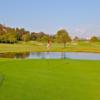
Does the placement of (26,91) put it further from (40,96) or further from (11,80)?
(11,80)

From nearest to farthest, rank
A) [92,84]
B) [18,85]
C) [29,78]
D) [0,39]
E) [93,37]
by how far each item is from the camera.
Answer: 1. [18,85]
2. [92,84]
3. [29,78]
4. [0,39]
5. [93,37]

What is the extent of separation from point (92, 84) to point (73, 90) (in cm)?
187

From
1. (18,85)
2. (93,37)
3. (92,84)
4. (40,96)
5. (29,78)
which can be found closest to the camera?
(40,96)

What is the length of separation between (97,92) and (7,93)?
3.21 meters

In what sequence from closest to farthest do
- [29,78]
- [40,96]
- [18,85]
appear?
[40,96] < [18,85] < [29,78]

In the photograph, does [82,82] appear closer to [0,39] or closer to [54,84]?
[54,84]

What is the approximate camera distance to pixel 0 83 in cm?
1220

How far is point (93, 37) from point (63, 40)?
45.1 m

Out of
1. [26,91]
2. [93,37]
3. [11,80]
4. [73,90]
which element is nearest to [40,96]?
[26,91]

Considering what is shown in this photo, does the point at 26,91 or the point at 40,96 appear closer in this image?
the point at 40,96

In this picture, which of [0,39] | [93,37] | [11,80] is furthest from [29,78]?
[93,37]

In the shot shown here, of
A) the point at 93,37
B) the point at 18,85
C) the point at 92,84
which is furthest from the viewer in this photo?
the point at 93,37

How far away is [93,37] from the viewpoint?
5423 inches

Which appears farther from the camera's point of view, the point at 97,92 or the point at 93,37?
the point at 93,37
